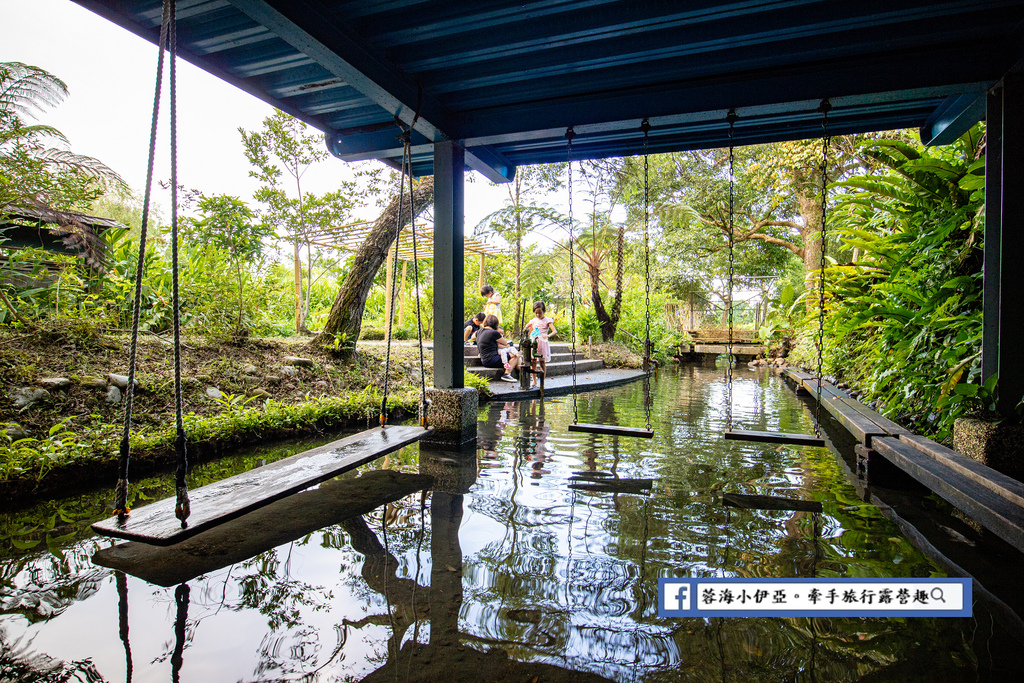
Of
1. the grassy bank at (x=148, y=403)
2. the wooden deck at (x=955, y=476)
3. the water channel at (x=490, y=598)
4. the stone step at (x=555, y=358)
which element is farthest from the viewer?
the stone step at (x=555, y=358)

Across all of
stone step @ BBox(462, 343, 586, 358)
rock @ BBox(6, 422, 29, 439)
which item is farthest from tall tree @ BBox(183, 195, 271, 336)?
stone step @ BBox(462, 343, 586, 358)

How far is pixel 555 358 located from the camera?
13.3m

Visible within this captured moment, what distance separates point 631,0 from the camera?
10.4 ft

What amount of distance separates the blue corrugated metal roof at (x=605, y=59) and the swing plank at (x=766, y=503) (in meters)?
2.98

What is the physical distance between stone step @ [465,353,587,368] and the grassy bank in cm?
365

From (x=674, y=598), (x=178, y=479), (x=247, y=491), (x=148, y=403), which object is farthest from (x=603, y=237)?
(x=178, y=479)

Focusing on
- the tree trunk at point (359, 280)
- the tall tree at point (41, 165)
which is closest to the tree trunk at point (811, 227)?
the tree trunk at point (359, 280)

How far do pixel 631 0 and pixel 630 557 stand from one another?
3.30 meters

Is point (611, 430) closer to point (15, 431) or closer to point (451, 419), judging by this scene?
point (451, 419)

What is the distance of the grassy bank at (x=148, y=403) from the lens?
12.0 feet

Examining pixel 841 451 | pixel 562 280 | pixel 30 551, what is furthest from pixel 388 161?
pixel 562 280

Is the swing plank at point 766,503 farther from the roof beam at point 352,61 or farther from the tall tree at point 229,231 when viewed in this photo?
the tall tree at point 229,231

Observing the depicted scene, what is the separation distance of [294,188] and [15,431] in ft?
39.1
